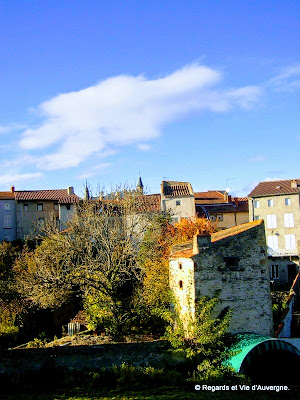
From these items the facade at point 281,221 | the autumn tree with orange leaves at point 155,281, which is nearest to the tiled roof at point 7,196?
the autumn tree with orange leaves at point 155,281

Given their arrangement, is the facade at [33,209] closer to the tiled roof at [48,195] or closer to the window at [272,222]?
the tiled roof at [48,195]

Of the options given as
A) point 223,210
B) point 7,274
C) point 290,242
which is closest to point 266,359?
point 7,274

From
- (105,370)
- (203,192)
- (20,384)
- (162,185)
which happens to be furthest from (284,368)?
(203,192)

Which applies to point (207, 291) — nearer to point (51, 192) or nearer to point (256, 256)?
point (256, 256)

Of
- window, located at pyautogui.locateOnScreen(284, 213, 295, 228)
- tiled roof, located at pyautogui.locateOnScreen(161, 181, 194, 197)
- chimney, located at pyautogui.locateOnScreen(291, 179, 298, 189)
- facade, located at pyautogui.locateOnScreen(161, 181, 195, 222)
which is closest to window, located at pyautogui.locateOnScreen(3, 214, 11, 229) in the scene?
facade, located at pyautogui.locateOnScreen(161, 181, 195, 222)

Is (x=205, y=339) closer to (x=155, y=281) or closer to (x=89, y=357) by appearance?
(x=89, y=357)

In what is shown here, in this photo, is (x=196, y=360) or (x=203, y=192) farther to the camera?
(x=203, y=192)

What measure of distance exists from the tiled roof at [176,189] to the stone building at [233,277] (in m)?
31.5

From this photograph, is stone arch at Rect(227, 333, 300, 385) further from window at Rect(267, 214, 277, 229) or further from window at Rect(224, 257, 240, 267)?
window at Rect(267, 214, 277, 229)

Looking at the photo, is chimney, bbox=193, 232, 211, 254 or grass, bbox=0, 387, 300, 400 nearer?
grass, bbox=0, 387, 300, 400

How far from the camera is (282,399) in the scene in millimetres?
14289

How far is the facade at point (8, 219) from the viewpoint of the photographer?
55844 mm

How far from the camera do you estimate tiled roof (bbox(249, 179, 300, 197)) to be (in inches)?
1859

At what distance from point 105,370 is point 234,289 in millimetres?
6417
